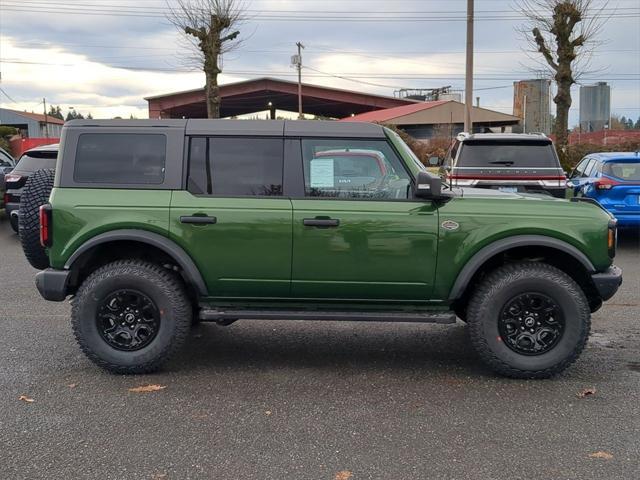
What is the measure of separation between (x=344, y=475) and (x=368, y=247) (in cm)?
176

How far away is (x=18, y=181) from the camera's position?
12094 mm

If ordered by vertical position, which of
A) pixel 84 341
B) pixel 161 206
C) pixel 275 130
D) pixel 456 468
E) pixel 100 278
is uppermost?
pixel 275 130

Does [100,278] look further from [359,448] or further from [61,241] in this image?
[359,448]

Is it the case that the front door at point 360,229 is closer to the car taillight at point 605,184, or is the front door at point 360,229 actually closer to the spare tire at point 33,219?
A: the spare tire at point 33,219

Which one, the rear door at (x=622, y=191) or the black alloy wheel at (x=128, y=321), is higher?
the rear door at (x=622, y=191)

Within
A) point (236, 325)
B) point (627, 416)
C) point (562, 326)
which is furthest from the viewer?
point (236, 325)

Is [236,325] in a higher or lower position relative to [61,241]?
lower

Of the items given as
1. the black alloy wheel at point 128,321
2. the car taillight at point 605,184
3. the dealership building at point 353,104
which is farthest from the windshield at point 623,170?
the dealership building at point 353,104

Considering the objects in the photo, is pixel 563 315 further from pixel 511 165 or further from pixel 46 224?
pixel 511 165

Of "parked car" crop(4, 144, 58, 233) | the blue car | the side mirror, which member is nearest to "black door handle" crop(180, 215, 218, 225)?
the side mirror

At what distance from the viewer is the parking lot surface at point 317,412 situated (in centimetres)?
339

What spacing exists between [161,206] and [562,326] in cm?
304

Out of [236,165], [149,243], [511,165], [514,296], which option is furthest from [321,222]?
[511,165]

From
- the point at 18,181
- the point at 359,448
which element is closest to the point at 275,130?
the point at 359,448
